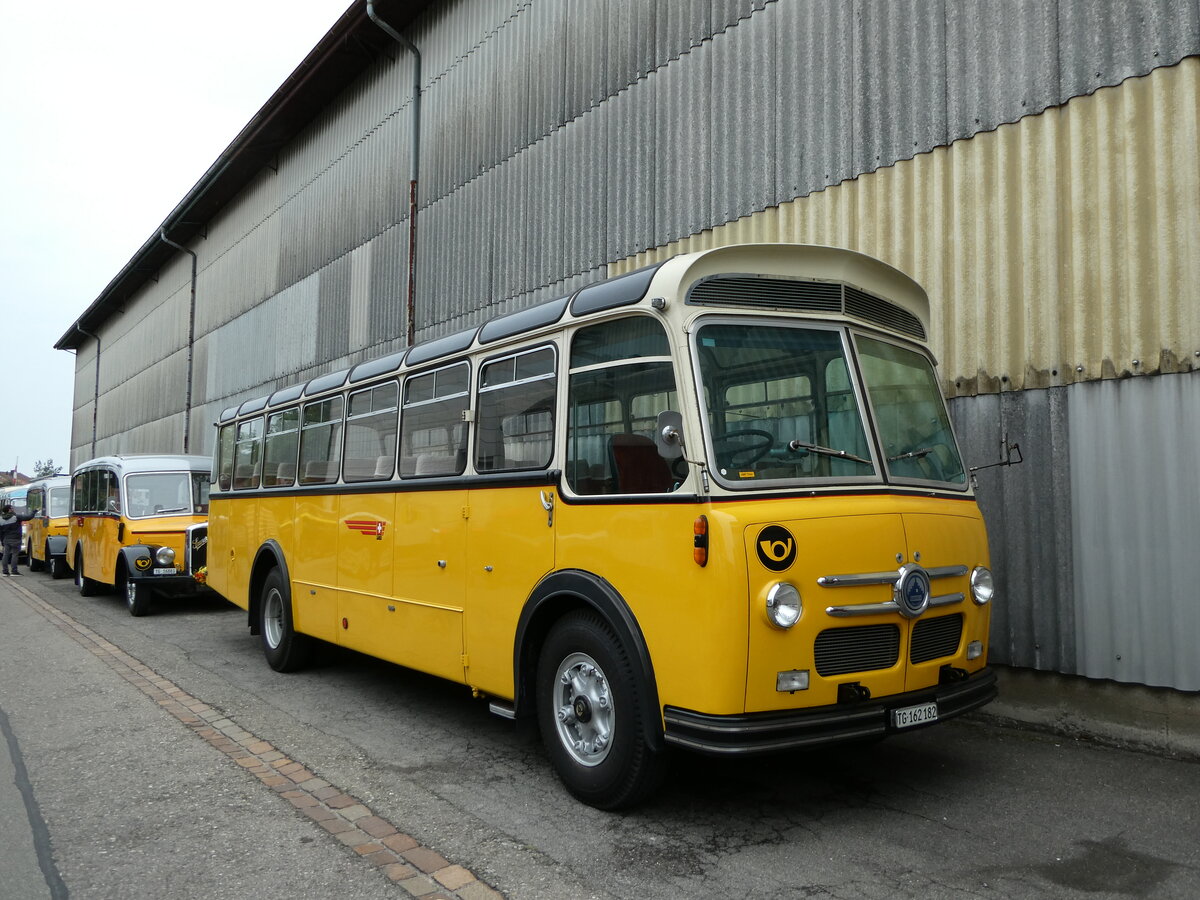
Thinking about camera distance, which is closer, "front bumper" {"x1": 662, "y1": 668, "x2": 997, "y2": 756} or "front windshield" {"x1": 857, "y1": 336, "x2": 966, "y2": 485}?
"front bumper" {"x1": 662, "y1": 668, "x2": 997, "y2": 756}

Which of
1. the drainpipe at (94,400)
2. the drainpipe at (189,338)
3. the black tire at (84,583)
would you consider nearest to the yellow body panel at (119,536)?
the black tire at (84,583)

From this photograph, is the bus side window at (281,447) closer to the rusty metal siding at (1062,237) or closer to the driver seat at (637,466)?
the driver seat at (637,466)

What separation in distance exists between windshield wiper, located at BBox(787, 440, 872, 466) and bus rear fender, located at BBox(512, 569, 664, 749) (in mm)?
1150

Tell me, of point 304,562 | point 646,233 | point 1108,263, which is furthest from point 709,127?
point 304,562

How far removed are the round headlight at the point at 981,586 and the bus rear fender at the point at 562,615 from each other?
188 cm

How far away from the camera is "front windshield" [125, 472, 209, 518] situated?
46.8 feet

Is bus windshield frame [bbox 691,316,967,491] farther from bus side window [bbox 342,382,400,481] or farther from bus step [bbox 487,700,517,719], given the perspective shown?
bus side window [bbox 342,382,400,481]

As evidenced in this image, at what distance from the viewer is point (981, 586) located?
5.12m

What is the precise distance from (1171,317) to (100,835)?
6.84 meters

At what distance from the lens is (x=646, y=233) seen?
434 inches

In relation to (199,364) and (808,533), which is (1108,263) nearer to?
(808,533)

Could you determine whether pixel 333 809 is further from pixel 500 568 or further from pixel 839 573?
pixel 839 573

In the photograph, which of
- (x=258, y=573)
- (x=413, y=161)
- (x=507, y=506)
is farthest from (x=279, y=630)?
(x=413, y=161)

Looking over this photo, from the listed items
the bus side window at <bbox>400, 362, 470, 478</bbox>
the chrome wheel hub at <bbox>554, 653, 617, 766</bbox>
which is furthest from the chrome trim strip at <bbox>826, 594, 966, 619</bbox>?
the bus side window at <bbox>400, 362, 470, 478</bbox>
